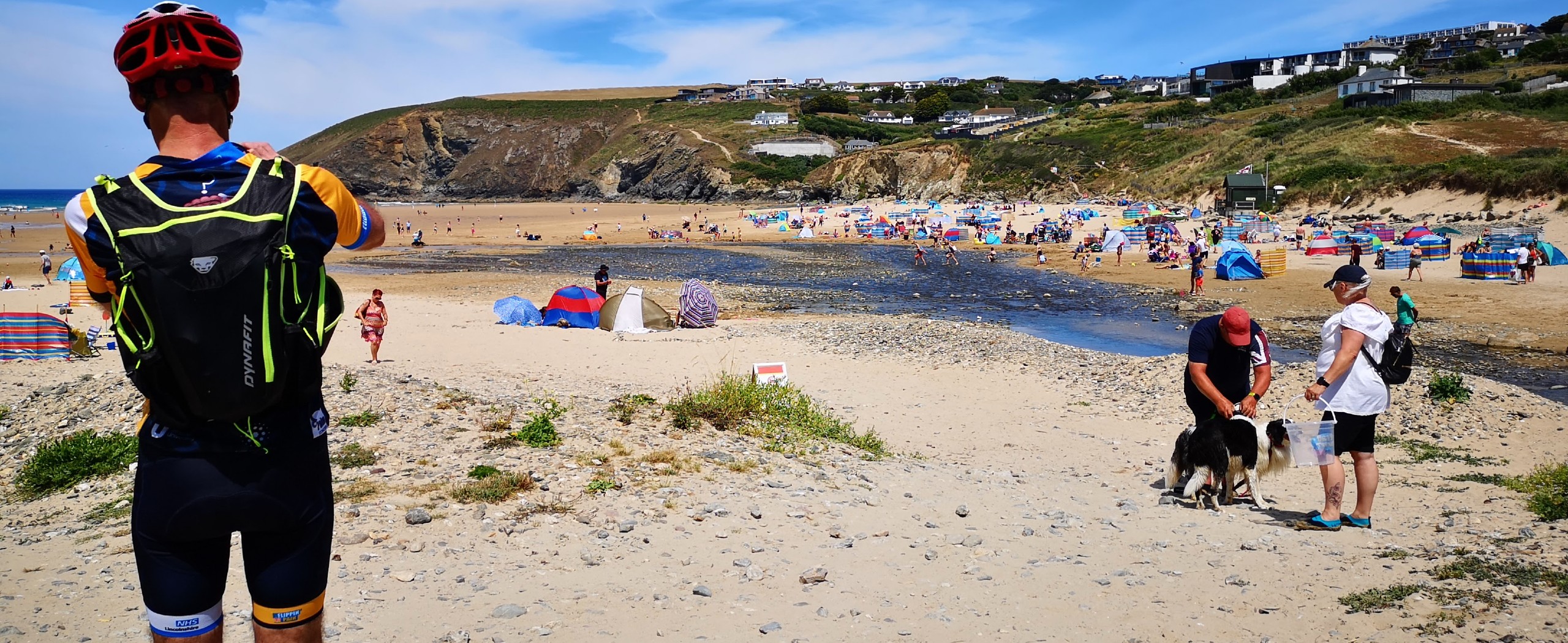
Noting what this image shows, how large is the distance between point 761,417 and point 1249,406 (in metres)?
4.05

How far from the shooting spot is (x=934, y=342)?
18391 mm

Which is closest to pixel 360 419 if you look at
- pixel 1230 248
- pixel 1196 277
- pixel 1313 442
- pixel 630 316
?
pixel 1313 442

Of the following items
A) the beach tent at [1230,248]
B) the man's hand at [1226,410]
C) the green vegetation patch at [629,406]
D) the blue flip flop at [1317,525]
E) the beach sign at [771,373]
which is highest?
the beach tent at [1230,248]

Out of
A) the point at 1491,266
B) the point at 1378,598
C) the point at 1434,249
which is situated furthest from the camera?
the point at 1434,249

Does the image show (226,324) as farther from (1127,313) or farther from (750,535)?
(1127,313)

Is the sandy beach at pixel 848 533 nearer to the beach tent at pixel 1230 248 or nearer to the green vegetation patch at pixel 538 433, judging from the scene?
the green vegetation patch at pixel 538 433

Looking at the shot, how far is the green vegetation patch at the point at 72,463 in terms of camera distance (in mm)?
6633

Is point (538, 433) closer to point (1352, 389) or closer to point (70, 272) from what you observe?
point (1352, 389)

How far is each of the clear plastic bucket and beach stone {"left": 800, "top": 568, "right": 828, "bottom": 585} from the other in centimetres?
344

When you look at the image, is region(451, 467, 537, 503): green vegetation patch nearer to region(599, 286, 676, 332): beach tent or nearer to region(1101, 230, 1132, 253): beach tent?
region(599, 286, 676, 332): beach tent

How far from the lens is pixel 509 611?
4.64 metres

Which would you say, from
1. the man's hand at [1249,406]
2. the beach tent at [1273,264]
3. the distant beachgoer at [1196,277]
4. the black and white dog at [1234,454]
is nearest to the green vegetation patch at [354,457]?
the black and white dog at [1234,454]

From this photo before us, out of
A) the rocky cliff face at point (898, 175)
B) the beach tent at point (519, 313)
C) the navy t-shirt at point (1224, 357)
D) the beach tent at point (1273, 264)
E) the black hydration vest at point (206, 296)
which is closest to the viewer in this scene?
the black hydration vest at point (206, 296)

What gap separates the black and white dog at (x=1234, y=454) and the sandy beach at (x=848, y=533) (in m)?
0.18
